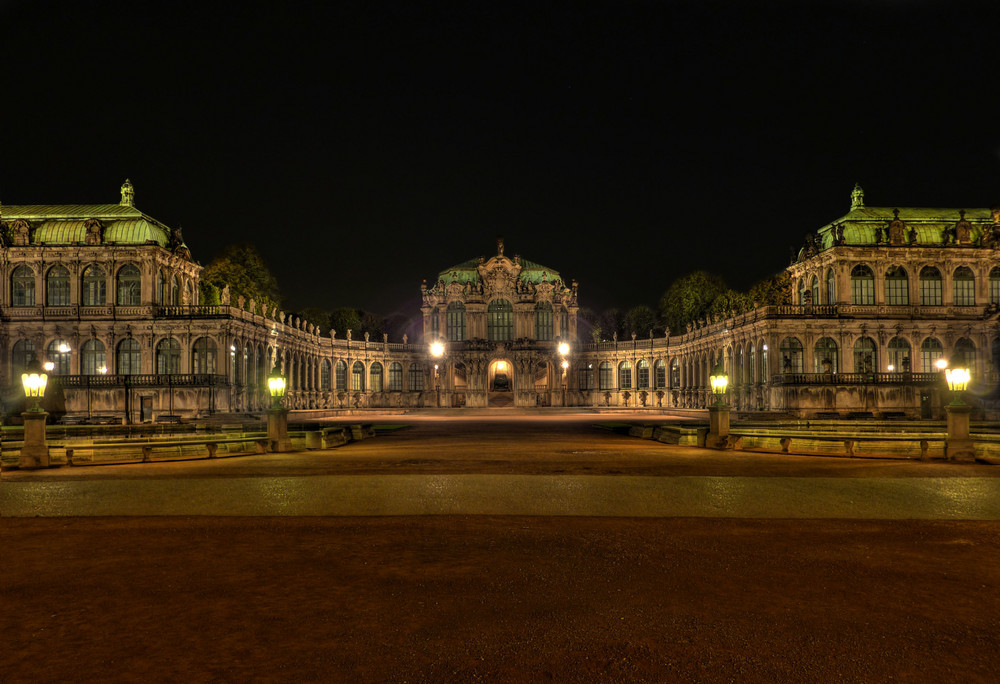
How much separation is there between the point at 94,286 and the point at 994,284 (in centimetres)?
8085

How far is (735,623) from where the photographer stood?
8.54m

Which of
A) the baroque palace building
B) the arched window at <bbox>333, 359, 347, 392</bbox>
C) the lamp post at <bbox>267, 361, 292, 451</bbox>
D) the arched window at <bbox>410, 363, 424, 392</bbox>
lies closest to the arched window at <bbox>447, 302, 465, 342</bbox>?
the arched window at <bbox>410, 363, 424, 392</bbox>

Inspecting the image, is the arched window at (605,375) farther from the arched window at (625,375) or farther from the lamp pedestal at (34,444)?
the lamp pedestal at (34,444)

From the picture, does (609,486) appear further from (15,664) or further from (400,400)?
(400,400)

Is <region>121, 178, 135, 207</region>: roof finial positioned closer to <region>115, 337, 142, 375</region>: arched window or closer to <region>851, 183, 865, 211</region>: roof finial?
<region>115, 337, 142, 375</region>: arched window

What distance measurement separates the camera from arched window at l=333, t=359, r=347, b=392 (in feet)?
297

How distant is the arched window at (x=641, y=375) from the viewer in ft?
304

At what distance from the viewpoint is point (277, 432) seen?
96.3 feet

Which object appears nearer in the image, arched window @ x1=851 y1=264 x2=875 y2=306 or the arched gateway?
arched window @ x1=851 y1=264 x2=875 y2=306

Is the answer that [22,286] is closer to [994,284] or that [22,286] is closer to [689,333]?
[689,333]

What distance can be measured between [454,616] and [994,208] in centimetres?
8014

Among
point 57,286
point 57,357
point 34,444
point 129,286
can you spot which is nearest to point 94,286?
point 129,286

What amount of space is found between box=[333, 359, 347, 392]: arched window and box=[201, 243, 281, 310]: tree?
10.8m

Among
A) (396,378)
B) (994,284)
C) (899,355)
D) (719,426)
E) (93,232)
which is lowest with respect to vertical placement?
(719,426)
